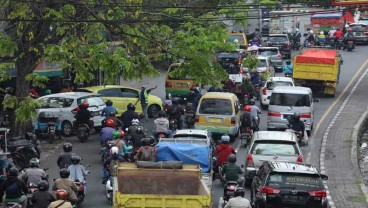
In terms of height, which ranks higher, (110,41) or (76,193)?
(110,41)

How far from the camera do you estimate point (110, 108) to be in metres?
31.8

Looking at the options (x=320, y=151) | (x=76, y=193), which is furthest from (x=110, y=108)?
(x=76, y=193)

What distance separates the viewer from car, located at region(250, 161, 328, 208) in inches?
764

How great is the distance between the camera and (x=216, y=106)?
31984mm

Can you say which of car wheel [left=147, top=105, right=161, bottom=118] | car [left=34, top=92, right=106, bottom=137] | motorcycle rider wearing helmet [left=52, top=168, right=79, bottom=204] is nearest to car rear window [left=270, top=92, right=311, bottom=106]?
car wheel [left=147, top=105, right=161, bottom=118]

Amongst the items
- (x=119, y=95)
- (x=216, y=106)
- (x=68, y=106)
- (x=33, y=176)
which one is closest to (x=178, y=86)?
(x=119, y=95)

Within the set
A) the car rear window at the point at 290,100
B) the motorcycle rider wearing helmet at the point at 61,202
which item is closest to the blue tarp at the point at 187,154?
the motorcycle rider wearing helmet at the point at 61,202

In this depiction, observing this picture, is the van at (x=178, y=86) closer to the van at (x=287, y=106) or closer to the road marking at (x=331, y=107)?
the road marking at (x=331, y=107)

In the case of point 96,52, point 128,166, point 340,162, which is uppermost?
point 96,52

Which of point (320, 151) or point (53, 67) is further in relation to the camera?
point (53, 67)

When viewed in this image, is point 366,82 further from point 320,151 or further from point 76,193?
point 76,193

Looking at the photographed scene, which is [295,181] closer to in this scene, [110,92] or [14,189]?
[14,189]

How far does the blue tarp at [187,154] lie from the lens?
22.9 meters

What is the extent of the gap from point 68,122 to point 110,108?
78.9 inches
